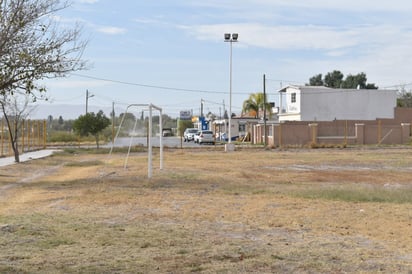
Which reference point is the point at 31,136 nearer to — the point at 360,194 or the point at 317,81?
the point at 360,194

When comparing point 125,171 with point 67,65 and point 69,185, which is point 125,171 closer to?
point 69,185

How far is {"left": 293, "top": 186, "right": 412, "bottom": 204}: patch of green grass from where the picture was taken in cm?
1500

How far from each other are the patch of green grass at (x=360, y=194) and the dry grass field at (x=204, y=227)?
0.08 ft

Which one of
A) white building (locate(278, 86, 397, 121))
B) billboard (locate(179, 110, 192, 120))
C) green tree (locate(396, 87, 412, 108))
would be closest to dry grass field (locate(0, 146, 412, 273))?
white building (locate(278, 86, 397, 121))

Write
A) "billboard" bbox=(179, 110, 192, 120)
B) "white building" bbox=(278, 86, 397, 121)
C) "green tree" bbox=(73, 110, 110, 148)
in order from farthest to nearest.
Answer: "billboard" bbox=(179, 110, 192, 120) → "white building" bbox=(278, 86, 397, 121) → "green tree" bbox=(73, 110, 110, 148)

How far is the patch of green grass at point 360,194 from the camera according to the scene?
1500 cm

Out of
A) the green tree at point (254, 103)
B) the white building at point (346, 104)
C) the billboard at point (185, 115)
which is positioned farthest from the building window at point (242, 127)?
the billboard at point (185, 115)

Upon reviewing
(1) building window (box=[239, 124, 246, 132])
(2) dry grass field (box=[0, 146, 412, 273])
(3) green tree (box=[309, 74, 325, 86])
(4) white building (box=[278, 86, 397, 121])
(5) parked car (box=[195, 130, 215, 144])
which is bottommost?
(2) dry grass field (box=[0, 146, 412, 273])

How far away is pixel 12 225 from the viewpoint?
35.6 ft

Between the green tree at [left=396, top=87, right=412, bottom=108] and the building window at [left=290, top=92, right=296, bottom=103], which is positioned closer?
the building window at [left=290, top=92, right=296, bottom=103]

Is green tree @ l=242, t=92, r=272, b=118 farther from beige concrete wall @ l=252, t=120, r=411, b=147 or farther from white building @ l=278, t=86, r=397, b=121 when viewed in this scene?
beige concrete wall @ l=252, t=120, r=411, b=147

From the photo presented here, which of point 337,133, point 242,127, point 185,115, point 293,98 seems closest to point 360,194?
point 337,133

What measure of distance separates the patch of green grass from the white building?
55.7 metres

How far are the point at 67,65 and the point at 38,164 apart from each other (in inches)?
Answer: 553
